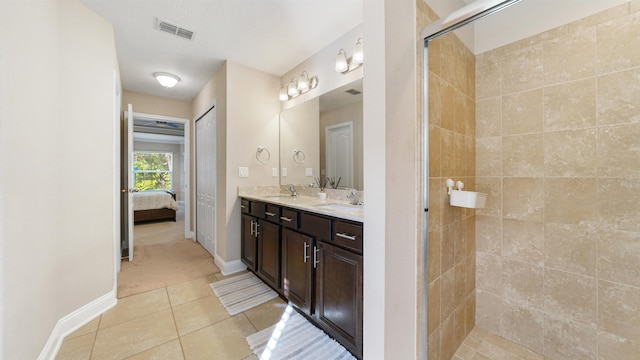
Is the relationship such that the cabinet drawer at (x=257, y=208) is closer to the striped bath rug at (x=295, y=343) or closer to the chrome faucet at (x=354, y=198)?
the chrome faucet at (x=354, y=198)

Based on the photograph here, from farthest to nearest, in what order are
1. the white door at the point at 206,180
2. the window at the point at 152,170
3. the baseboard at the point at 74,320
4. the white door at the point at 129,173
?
the window at the point at 152,170 → the white door at the point at 206,180 → the white door at the point at 129,173 → the baseboard at the point at 74,320

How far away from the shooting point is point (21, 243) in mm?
1127

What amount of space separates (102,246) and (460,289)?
2.87 meters

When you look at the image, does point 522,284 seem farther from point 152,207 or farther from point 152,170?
point 152,170

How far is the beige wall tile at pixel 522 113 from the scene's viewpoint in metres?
1.53

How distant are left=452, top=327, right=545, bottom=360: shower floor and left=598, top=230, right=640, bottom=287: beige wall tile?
26.9 inches

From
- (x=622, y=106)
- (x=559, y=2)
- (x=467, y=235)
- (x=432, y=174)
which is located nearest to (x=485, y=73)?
(x=559, y=2)

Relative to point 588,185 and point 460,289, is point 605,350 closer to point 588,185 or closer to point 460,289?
point 460,289

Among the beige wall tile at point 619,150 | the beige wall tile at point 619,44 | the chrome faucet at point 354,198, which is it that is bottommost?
the chrome faucet at point 354,198

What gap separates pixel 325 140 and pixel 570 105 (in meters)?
1.79

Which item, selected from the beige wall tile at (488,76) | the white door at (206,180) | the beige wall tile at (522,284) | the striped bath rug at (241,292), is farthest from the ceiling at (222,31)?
the striped bath rug at (241,292)

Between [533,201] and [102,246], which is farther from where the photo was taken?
[102,246]

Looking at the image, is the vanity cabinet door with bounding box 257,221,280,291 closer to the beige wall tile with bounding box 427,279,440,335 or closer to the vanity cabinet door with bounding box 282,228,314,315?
the vanity cabinet door with bounding box 282,228,314,315

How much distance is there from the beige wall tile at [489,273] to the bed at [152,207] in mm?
6159
